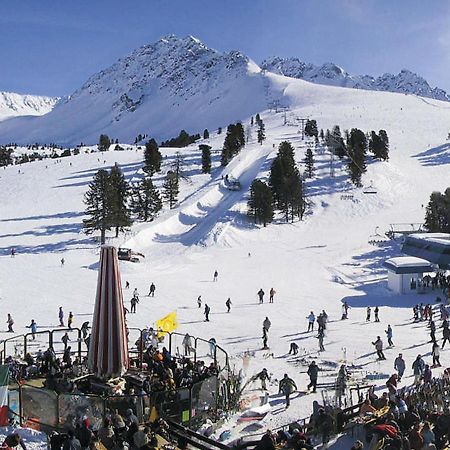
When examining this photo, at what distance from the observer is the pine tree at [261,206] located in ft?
192

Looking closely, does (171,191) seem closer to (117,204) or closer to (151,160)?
(117,204)

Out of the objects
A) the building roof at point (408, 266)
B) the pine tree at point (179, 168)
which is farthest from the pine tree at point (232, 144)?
the building roof at point (408, 266)

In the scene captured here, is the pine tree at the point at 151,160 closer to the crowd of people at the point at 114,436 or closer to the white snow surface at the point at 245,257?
the white snow surface at the point at 245,257

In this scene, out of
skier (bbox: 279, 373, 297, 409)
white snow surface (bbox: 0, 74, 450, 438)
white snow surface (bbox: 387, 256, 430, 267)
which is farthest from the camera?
white snow surface (bbox: 387, 256, 430, 267)

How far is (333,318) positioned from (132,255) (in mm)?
21805

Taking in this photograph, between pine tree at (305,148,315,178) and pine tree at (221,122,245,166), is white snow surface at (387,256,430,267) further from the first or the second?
pine tree at (221,122,245,166)

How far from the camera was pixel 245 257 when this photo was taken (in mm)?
46094

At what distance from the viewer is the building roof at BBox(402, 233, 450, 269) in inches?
1497

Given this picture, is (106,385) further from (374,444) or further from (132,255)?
(132,255)

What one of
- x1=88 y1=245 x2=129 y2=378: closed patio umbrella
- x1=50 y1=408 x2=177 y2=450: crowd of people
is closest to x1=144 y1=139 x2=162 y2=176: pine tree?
x1=88 y1=245 x2=129 y2=378: closed patio umbrella

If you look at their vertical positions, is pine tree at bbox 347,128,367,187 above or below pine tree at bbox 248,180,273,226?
above

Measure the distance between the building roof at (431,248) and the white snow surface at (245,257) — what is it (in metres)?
2.78

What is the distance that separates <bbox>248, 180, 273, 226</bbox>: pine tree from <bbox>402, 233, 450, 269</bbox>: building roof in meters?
17.7

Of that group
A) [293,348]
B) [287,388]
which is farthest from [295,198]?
[287,388]
